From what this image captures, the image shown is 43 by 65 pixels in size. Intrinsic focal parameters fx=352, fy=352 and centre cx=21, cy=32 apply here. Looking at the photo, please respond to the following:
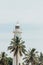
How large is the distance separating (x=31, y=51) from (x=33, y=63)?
4058 mm

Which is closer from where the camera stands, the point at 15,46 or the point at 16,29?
the point at 15,46

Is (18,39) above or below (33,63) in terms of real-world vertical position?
above

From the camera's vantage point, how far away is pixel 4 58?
368 ft

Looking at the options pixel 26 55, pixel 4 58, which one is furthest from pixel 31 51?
pixel 4 58

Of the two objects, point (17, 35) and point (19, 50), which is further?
point (17, 35)

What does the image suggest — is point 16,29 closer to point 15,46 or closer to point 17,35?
point 17,35

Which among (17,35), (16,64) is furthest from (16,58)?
(17,35)

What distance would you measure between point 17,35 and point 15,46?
9.41 m

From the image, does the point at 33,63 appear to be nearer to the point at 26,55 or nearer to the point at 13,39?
the point at 26,55

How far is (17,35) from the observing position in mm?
120688

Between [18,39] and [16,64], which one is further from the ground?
[18,39]

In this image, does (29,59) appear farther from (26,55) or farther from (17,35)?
(17,35)

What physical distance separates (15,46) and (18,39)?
377cm

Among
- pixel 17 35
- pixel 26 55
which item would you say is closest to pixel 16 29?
→ pixel 17 35
